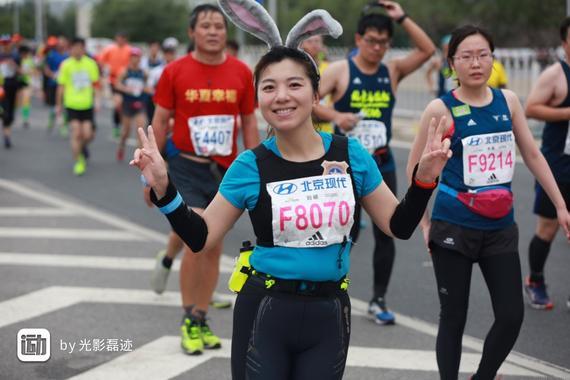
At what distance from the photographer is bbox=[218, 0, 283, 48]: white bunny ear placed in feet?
12.3

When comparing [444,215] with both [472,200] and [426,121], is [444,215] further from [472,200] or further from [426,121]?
[426,121]

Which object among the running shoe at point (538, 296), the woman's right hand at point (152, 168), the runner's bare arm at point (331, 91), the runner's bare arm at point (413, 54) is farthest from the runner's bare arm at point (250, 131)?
the woman's right hand at point (152, 168)

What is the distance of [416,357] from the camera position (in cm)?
572

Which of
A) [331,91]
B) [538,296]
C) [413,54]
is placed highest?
[413,54]

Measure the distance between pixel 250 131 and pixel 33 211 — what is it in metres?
5.45

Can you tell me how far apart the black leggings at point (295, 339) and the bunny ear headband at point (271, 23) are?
1010mm

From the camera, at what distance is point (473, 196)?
4.83 m

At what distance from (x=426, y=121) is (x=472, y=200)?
1.51ft

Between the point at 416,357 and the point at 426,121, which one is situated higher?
the point at 426,121

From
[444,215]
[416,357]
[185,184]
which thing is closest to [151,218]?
[185,184]

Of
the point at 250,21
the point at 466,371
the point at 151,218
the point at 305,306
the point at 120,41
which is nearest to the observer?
the point at 305,306

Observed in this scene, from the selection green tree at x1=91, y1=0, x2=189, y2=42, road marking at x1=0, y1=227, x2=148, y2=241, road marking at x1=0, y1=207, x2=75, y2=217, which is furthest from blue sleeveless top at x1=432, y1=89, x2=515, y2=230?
green tree at x1=91, y1=0, x2=189, y2=42

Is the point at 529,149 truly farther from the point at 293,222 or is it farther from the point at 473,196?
the point at 293,222

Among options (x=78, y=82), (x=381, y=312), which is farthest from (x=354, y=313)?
(x=78, y=82)
